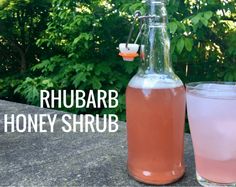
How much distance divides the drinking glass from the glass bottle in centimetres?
2

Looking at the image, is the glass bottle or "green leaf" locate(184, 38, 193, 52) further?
"green leaf" locate(184, 38, 193, 52)

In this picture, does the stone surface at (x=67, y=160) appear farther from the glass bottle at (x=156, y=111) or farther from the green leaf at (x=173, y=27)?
the green leaf at (x=173, y=27)

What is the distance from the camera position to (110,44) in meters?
1.83

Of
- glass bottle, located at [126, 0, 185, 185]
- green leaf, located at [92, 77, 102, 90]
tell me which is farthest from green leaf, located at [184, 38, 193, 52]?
glass bottle, located at [126, 0, 185, 185]

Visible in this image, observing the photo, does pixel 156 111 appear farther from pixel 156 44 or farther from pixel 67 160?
pixel 67 160

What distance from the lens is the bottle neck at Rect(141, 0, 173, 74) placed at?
486mm

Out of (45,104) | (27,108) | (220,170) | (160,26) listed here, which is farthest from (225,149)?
(45,104)

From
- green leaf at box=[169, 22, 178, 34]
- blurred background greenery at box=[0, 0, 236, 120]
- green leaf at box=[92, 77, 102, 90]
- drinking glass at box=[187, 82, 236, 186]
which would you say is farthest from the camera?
green leaf at box=[92, 77, 102, 90]

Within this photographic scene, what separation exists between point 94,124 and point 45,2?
73.3 inches

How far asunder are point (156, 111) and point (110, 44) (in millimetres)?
1400

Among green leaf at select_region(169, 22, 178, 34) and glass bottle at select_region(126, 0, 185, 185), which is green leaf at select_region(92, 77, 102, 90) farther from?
glass bottle at select_region(126, 0, 185, 185)

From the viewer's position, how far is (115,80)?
5.60 ft

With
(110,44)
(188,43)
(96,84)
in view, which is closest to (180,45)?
(188,43)

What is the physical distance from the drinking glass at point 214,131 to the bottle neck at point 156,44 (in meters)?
0.06
